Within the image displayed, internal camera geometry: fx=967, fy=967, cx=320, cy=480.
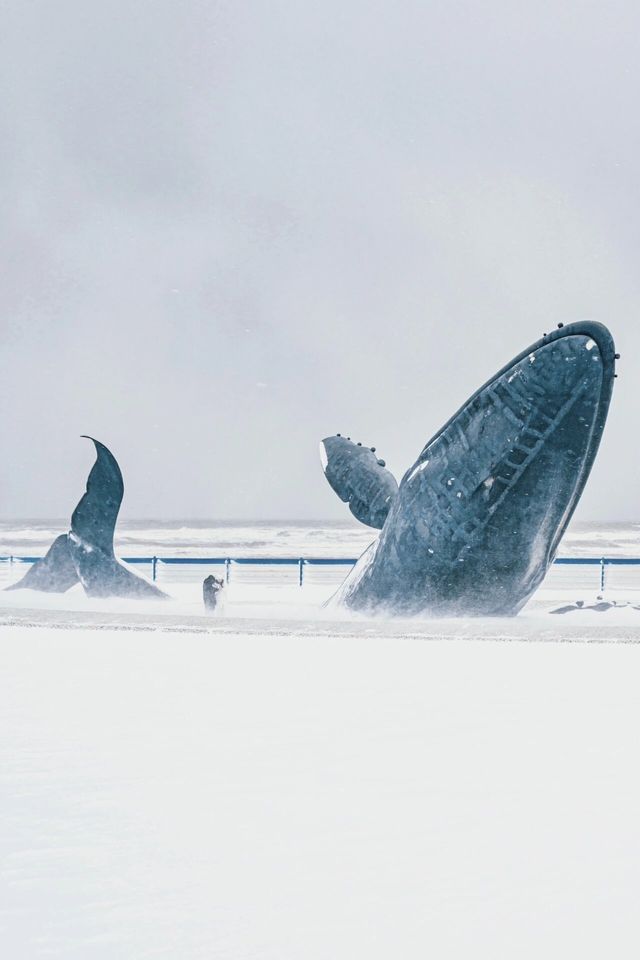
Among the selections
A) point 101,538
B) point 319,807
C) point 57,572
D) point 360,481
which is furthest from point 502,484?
point 57,572

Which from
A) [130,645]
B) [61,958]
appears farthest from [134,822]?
[130,645]

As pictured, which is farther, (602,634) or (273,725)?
(602,634)

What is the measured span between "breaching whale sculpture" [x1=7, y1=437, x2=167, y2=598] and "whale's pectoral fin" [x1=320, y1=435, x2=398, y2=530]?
345 cm

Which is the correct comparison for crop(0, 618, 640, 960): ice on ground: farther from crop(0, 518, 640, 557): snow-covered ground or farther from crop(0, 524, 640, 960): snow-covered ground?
crop(0, 518, 640, 557): snow-covered ground

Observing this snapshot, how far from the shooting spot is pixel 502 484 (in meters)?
10.1

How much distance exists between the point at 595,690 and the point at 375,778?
10.3 feet

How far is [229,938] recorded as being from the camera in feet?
9.25

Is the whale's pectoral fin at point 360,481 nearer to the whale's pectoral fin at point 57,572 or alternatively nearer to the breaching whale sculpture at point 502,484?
the breaching whale sculpture at point 502,484

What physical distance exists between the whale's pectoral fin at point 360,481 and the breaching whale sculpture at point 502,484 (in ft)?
2.14

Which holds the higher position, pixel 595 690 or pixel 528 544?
pixel 528 544

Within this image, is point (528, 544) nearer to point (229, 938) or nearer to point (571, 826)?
point (571, 826)

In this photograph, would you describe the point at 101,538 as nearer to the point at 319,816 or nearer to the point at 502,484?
the point at 502,484

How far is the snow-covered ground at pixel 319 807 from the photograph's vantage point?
2.89 metres

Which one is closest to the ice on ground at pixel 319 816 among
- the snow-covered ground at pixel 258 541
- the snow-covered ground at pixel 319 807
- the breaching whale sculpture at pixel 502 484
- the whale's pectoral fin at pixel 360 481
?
the snow-covered ground at pixel 319 807
